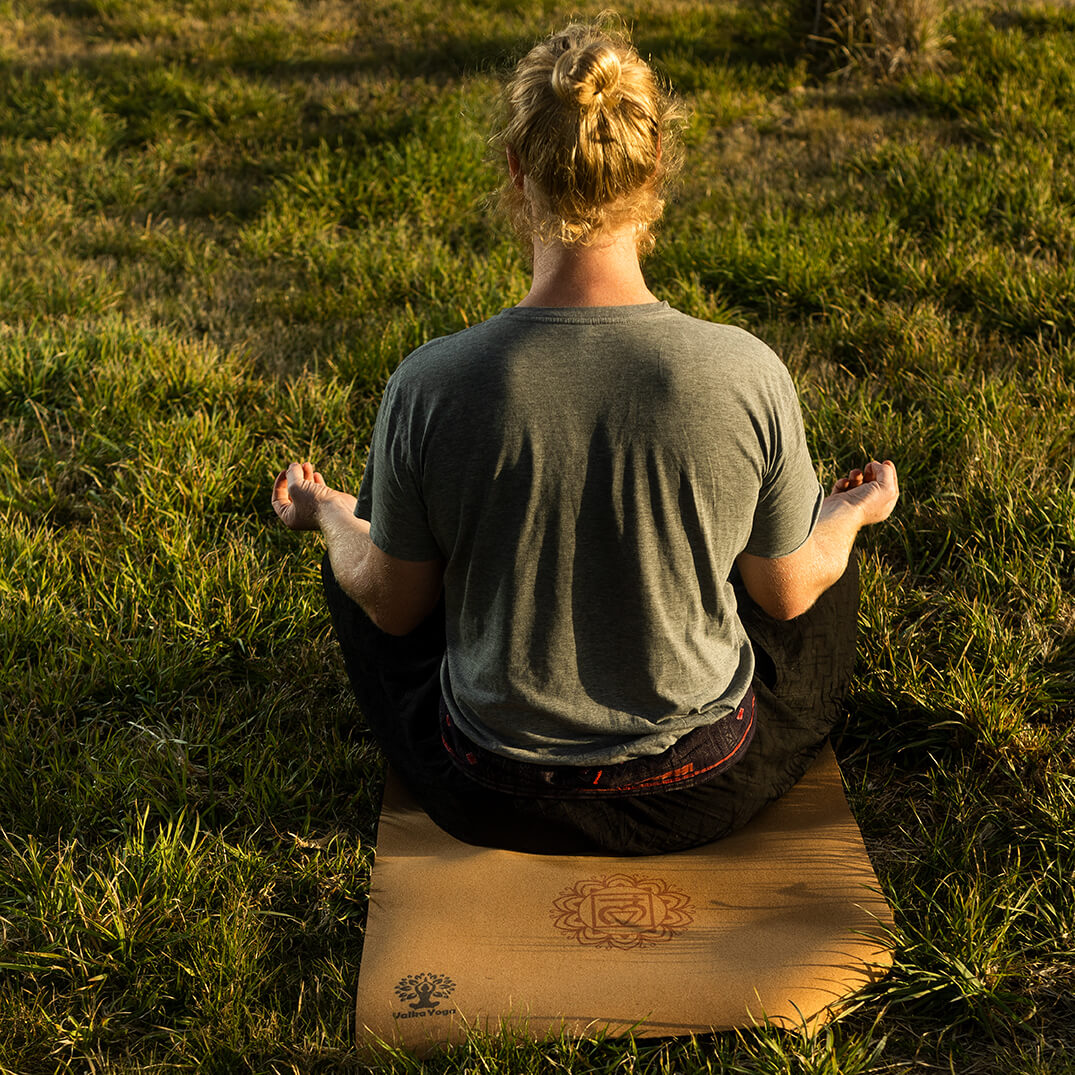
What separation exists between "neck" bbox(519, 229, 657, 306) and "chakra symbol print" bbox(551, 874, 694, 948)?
115cm

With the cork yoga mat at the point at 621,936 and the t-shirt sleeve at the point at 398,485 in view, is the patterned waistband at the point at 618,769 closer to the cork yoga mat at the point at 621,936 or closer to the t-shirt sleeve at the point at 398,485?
the cork yoga mat at the point at 621,936

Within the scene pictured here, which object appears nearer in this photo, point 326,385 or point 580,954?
point 580,954

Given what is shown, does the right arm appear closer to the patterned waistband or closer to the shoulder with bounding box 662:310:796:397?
the patterned waistband

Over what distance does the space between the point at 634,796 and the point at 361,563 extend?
2.30 ft

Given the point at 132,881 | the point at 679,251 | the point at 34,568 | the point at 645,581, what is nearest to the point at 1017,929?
the point at 645,581

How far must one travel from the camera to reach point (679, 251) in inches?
166

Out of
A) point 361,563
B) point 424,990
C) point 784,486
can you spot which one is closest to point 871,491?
point 784,486

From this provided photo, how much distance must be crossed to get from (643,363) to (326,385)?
2296 mm

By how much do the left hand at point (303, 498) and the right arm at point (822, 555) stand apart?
37.4 inches

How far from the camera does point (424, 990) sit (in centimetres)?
193

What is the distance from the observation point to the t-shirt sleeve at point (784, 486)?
168cm

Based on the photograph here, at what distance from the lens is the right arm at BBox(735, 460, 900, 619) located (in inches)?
77.2

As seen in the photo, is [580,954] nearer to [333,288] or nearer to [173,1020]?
[173,1020]

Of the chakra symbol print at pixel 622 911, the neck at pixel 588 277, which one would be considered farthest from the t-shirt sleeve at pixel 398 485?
the chakra symbol print at pixel 622 911
